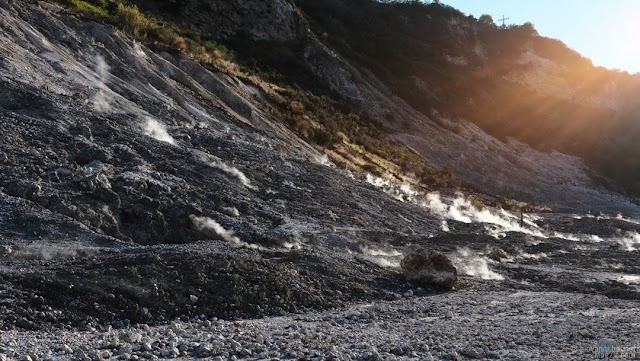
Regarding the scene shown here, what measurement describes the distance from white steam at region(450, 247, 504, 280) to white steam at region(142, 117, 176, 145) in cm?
1037

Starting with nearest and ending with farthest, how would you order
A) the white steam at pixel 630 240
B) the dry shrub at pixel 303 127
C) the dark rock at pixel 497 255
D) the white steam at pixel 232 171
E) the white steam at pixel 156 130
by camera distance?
the dark rock at pixel 497 255 → the white steam at pixel 232 171 → the white steam at pixel 156 130 → the white steam at pixel 630 240 → the dry shrub at pixel 303 127

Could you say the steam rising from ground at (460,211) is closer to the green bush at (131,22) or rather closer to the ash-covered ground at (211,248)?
the ash-covered ground at (211,248)

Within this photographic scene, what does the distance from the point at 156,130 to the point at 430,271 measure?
11.7 metres

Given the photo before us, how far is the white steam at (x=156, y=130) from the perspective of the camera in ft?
61.8

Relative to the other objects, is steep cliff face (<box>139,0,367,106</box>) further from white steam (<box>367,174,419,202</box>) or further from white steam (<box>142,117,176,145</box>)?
white steam (<box>142,117,176,145</box>)

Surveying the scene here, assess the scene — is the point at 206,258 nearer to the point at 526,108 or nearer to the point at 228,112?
the point at 228,112

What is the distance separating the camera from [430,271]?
12.0m

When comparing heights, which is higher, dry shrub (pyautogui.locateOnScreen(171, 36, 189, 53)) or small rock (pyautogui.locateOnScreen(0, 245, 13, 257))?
dry shrub (pyautogui.locateOnScreen(171, 36, 189, 53))

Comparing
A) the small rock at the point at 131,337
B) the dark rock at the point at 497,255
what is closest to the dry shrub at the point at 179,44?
the dark rock at the point at 497,255

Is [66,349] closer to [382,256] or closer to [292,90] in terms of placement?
[382,256]

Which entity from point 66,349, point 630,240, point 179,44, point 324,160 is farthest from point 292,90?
point 66,349

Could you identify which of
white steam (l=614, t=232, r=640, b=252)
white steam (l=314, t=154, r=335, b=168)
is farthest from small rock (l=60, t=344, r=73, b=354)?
white steam (l=614, t=232, r=640, b=252)

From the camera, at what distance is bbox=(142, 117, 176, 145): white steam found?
18.8 m

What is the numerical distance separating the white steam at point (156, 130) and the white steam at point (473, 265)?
34.0 ft
